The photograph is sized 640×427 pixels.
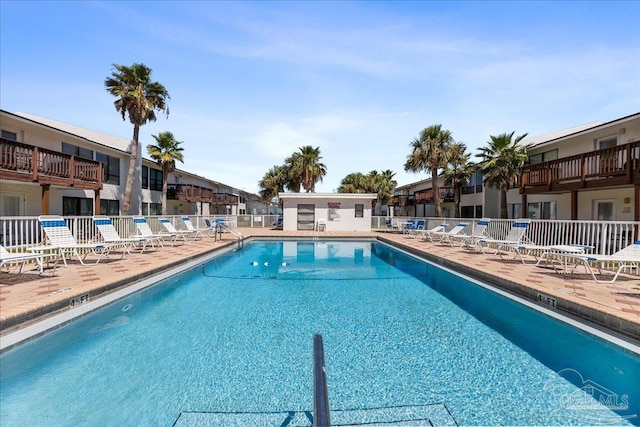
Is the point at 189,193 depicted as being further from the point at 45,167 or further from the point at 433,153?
the point at 433,153

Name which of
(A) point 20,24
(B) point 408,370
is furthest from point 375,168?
(B) point 408,370

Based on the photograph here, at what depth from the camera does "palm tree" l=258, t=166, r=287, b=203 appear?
3635cm

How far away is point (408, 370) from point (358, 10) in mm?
10620

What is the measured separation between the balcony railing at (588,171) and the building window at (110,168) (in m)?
22.9

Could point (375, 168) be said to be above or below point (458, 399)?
above

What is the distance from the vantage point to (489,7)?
9734 mm

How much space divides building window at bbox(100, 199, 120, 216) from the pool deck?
11958 mm

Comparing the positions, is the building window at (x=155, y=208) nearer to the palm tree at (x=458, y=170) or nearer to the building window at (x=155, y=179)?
the building window at (x=155, y=179)

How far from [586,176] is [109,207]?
2419 centimetres

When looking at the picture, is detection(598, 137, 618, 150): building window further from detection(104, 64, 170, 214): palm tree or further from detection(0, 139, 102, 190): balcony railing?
detection(104, 64, 170, 214): palm tree

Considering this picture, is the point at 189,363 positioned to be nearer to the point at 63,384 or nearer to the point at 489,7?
the point at 63,384

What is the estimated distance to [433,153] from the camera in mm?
23547

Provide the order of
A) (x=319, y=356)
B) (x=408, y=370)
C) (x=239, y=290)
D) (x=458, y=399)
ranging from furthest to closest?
(x=239, y=290), (x=408, y=370), (x=458, y=399), (x=319, y=356)

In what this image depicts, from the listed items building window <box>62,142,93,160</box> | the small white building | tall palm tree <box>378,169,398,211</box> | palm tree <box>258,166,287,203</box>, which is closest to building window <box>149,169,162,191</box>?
building window <box>62,142,93,160</box>
